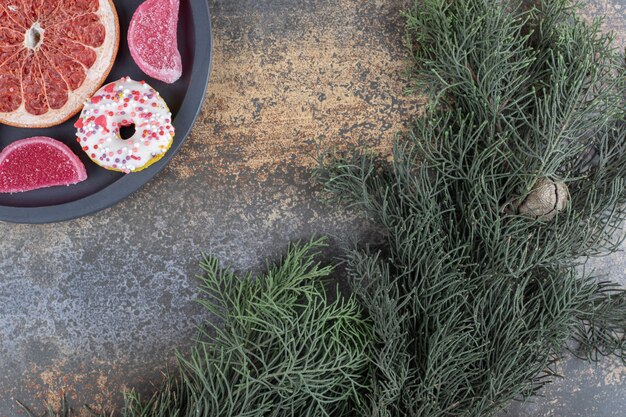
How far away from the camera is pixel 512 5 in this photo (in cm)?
152

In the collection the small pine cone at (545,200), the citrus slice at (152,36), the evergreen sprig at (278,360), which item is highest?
the citrus slice at (152,36)

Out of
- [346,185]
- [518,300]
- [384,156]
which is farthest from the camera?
[384,156]

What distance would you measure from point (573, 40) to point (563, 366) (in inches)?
35.0

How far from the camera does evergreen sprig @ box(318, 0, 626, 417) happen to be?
1.32 m

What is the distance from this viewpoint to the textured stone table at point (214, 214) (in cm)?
151

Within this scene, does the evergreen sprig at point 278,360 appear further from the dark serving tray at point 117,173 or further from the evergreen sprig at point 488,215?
the dark serving tray at point 117,173

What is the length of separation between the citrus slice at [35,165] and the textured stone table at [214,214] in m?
0.17

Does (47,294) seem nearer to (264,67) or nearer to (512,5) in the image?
(264,67)

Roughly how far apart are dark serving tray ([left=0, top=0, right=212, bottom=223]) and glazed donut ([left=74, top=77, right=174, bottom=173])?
0.14 ft

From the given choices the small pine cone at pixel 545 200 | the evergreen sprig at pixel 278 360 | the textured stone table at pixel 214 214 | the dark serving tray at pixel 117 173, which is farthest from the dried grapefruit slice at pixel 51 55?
the small pine cone at pixel 545 200

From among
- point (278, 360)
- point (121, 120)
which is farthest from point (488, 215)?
point (121, 120)

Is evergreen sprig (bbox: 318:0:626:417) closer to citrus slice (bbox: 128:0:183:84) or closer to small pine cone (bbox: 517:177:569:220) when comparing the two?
small pine cone (bbox: 517:177:569:220)

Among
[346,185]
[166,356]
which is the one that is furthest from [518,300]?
[166,356]

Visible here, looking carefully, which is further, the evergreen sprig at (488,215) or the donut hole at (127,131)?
the donut hole at (127,131)
